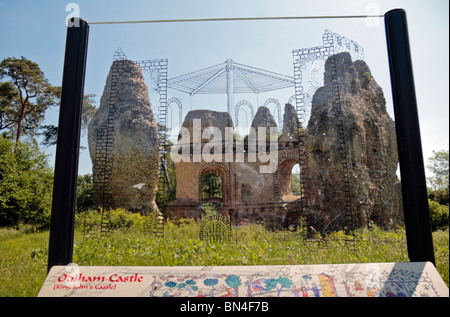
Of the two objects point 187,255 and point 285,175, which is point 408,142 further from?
point 285,175

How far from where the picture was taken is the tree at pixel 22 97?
1296 cm

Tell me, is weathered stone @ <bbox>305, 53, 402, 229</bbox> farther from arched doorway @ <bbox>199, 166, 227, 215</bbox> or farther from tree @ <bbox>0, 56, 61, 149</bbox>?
tree @ <bbox>0, 56, 61, 149</bbox>

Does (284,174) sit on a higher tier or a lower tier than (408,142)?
higher

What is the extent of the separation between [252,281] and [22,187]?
10358mm

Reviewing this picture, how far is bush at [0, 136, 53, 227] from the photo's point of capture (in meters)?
9.26

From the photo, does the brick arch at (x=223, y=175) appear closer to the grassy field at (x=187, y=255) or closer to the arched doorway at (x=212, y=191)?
the arched doorway at (x=212, y=191)

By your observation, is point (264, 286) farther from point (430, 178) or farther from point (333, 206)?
point (430, 178)

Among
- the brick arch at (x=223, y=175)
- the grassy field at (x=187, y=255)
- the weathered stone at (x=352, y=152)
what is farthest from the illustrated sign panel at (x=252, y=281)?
the brick arch at (x=223, y=175)

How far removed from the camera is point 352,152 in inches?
412

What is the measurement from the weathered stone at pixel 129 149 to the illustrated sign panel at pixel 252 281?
26.3ft

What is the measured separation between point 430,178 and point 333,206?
50.8ft

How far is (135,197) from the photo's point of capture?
36.5 ft

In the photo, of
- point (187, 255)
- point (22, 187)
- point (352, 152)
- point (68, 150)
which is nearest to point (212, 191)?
point (352, 152)

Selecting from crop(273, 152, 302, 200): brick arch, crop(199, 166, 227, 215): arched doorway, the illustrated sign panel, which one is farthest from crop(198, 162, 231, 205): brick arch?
the illustrated sign panel
